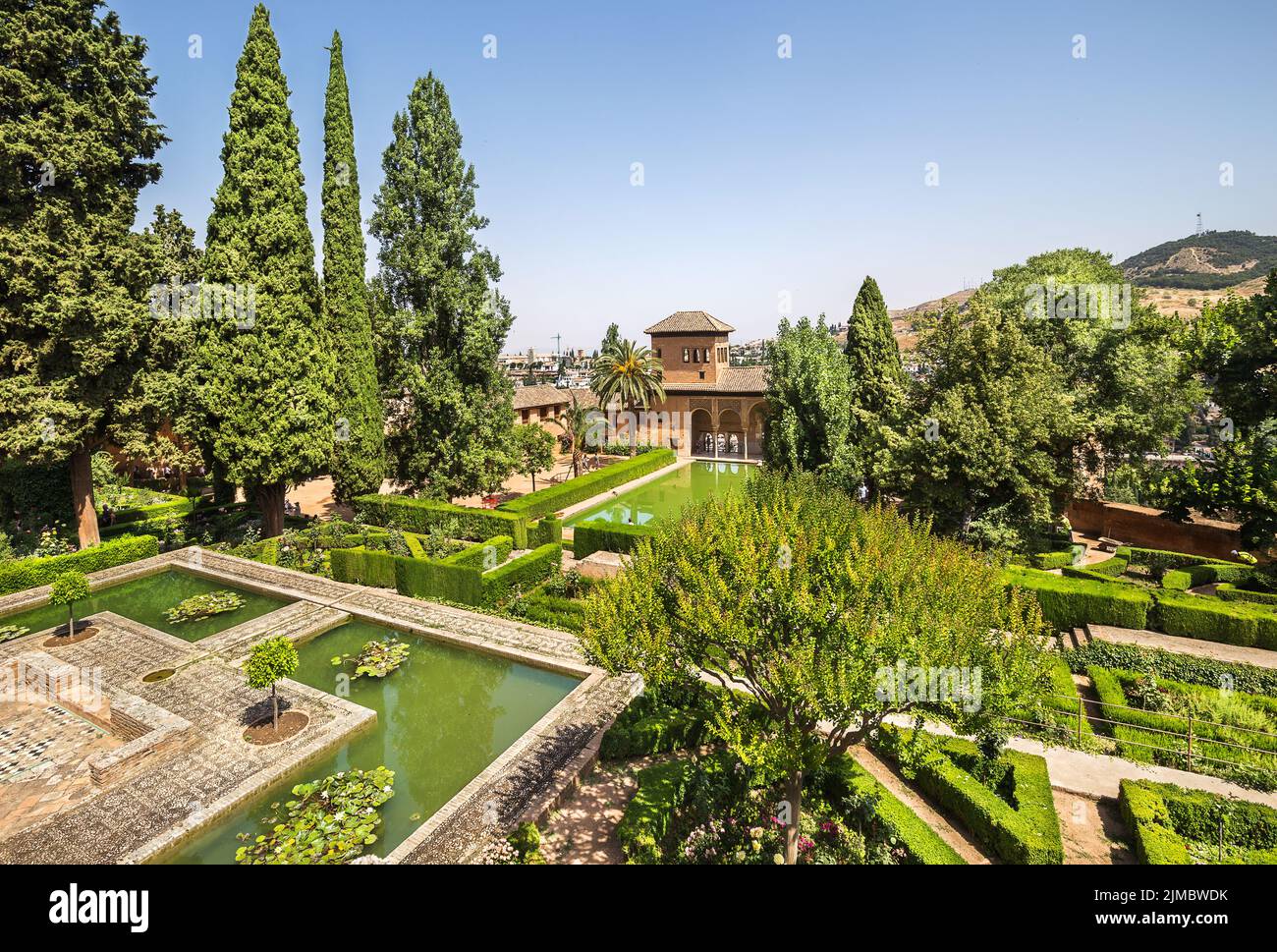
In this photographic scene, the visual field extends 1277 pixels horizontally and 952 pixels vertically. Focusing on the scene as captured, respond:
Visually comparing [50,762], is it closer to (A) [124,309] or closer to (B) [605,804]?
(B) [605,804]

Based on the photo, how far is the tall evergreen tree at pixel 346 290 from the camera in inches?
1038

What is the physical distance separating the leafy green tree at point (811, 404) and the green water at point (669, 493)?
11.1ft

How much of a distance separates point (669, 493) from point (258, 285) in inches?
854

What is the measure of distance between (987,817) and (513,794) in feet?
24.4

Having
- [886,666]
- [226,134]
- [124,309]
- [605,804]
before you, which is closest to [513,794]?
[605,804]

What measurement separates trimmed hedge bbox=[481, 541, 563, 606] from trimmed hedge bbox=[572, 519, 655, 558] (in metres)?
2.07

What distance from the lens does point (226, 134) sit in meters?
22.3

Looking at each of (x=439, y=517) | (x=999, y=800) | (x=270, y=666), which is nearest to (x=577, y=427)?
(x=439, y=517)

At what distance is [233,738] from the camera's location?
494 inches

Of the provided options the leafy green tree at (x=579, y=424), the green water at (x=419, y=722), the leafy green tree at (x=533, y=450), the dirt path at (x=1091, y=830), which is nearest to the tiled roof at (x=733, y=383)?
the leafy green tree at (x=579, y=424)

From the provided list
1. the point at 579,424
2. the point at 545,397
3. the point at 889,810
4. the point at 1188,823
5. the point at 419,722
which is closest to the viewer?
the point at 1188,823

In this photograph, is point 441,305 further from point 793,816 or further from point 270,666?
point 793,816

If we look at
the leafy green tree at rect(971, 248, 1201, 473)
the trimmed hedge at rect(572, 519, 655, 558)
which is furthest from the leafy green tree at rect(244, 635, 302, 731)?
the leafy green tree at rect(971, 248, 1201, 473)

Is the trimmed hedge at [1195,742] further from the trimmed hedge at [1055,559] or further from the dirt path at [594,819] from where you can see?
the dirt path at [594,819]
